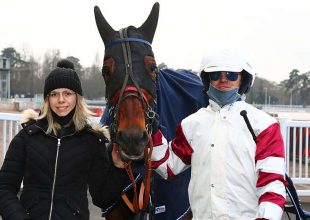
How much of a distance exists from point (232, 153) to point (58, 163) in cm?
97

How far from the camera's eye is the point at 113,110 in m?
2.64

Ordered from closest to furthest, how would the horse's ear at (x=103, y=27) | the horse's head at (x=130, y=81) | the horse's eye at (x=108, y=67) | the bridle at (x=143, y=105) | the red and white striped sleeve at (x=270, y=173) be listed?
the red and white striped sleeve at (x=270, y=173)
the horse's head at (x=130, y=81)
the bridle at (x=143, y=105)
the horse's eye at (x=108, y=67)
the horse's ear at (x=103, y=27)

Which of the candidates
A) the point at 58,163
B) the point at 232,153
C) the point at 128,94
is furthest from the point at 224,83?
the point at 58,163

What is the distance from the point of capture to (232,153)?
2252 mm

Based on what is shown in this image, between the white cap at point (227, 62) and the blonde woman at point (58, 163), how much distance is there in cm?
79

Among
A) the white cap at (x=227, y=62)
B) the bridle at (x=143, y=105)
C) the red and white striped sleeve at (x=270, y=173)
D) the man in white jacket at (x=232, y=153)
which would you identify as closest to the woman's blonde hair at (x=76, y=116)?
the bridle at (x=143, y=105)

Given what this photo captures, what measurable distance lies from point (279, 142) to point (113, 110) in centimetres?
100

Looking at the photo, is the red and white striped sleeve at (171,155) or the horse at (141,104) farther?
the red and white striped sleeve at (171,155)

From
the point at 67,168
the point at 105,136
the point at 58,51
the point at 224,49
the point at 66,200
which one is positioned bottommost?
the point at 66,200

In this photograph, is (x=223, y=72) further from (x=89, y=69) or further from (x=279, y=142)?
(x=89, y=69)

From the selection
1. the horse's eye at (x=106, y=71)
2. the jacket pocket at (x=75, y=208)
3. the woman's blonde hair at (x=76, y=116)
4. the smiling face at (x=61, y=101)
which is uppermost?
the horse's eye at (x=106, y=71)

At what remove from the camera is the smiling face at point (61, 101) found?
2547 mm

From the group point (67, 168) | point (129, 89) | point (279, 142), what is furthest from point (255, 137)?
point (67, 168)

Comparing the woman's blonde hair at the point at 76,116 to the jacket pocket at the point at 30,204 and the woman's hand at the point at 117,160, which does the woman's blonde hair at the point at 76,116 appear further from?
the jacket pocket at the point at 30,204
